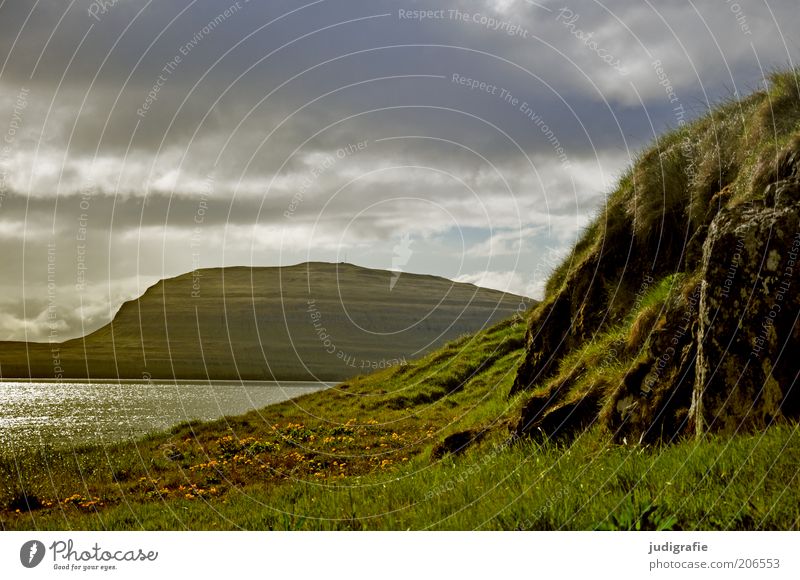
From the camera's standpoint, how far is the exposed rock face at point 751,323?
285 inches

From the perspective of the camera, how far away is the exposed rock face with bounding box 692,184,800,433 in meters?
7.23

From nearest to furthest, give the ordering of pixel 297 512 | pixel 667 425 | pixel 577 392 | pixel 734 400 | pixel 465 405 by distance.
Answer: pixel 734 400, pixel 667 425, pixel 297 512, pixel 577 392, pixel 465 405

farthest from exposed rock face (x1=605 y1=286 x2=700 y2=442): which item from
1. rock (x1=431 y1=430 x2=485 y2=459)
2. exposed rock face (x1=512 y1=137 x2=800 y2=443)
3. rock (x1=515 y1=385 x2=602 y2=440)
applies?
rock (x1=431 y1=430 x2=485 y2=459)

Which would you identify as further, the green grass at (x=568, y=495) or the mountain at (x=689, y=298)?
A: the mountain at (x=689, y=298)

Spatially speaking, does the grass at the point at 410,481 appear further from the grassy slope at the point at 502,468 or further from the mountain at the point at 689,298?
the mountain at the point at 689,298

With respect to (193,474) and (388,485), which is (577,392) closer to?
(388,485)

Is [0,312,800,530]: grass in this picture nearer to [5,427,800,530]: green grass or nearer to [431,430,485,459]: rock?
[5,427,800,530]: green grass

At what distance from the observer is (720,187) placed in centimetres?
1254

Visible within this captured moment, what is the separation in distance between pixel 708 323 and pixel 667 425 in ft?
4.98

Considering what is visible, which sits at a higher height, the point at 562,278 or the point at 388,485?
the point at 562,278

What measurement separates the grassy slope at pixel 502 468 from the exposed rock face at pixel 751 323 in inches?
16.0

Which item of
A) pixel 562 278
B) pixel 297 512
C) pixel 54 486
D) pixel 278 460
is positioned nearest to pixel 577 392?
pixel 297 512
